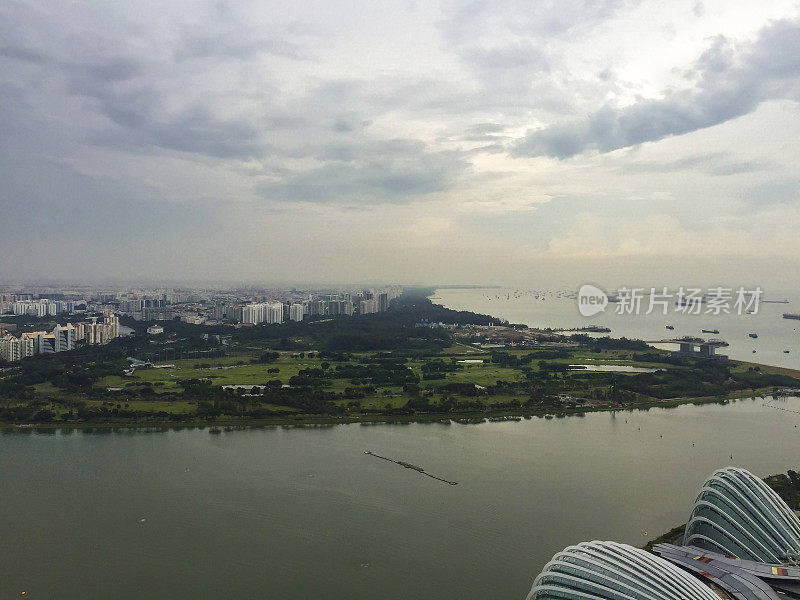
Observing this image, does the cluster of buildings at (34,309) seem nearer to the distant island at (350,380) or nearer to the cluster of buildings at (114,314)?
the cluster of buildings at (114,314)

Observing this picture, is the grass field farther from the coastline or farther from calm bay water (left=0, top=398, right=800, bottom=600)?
calm bay water (left=0, top=398, right=800, bottom=600)

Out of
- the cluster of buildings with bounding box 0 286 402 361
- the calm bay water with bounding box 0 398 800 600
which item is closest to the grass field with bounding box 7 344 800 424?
the calm bay water with bounding box 0 398 800 600

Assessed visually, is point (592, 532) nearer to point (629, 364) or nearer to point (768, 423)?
point (768, 423)

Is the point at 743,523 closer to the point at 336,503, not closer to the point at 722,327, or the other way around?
the point at 336,503

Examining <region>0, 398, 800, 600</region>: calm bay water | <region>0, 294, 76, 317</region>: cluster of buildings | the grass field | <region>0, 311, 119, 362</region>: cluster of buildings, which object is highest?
<region>0, 294, 76, 317</region>: cluster of buildings

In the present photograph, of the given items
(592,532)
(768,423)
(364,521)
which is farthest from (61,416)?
(768,423)
